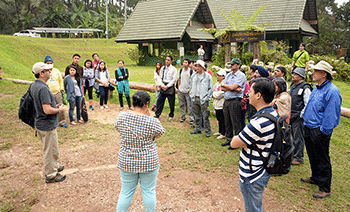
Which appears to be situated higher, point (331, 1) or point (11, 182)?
point (331, 1)

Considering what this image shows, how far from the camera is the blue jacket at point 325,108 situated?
3.68 metres

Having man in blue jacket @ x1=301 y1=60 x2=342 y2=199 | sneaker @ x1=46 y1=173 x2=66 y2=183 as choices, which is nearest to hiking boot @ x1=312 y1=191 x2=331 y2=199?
man in blue jacket @ x1=301 y1=60 x2=342 y2=199

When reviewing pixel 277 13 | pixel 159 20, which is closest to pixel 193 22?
pixel 159 20

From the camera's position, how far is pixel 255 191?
2525mm

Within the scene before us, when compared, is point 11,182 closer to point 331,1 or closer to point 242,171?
point 242,171

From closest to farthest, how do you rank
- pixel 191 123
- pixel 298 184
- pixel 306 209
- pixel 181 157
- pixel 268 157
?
pixel 268 157 → pixel 306 209 → pixel 298 184 → pixel 181 157 → pixel 191 123

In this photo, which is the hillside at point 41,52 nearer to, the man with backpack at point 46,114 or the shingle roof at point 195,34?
the shingle roof at point 195,34

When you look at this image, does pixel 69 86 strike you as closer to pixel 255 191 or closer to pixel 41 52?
pixel 255 191

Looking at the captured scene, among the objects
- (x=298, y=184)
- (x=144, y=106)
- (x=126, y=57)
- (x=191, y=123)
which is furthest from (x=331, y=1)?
(x=144, y=106)

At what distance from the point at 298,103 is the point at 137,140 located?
11.3ft

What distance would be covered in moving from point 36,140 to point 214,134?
15.2 ft

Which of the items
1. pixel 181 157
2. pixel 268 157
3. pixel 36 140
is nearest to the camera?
pixel 268 157

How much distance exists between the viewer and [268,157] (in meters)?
2.47

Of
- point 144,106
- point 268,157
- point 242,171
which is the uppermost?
point 144,106
